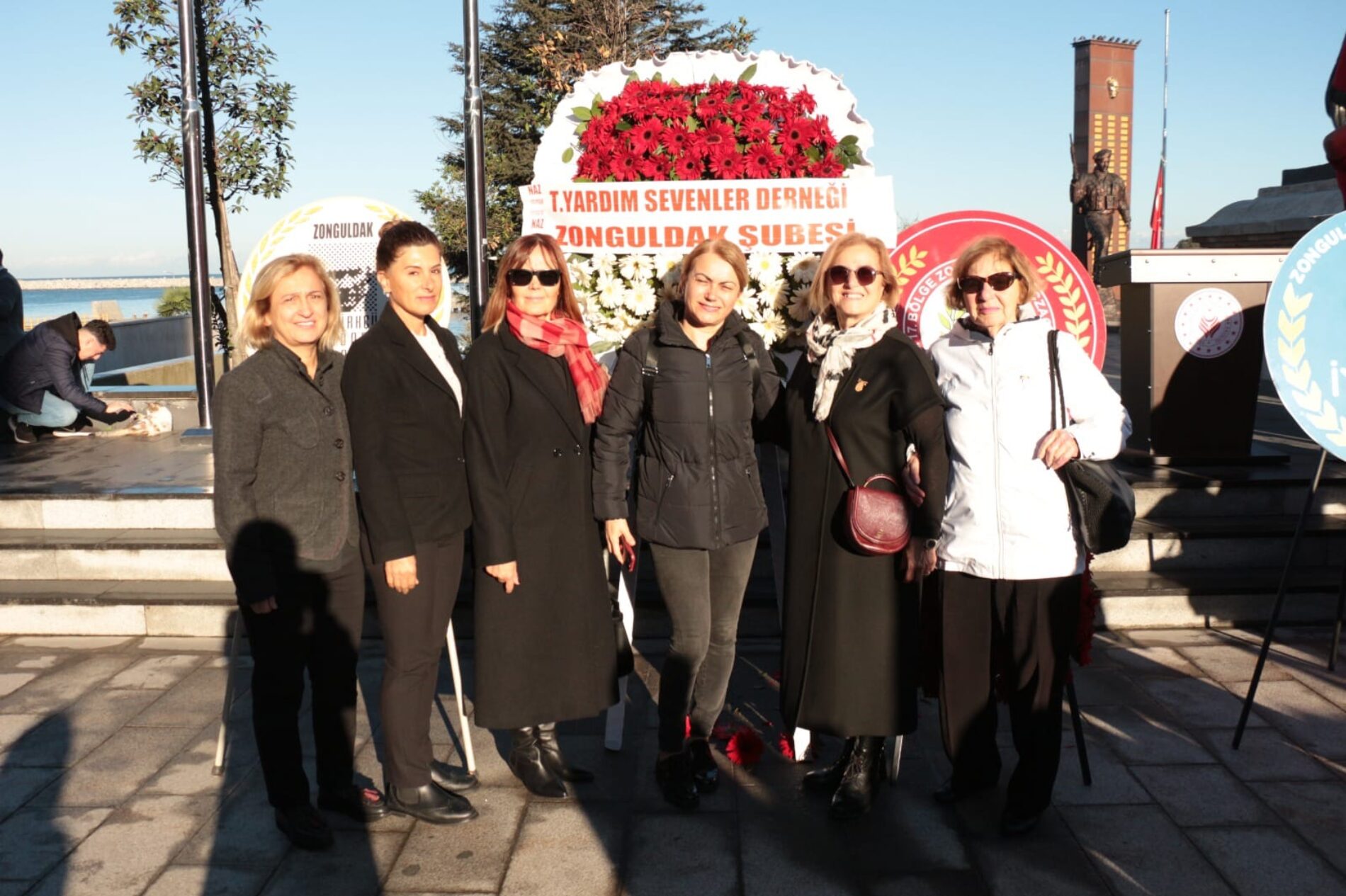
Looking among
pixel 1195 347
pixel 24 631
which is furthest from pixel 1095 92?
pixel 24 631

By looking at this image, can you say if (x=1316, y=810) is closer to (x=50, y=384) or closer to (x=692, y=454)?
(x=692, y=454)

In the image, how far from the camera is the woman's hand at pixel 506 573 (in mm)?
3314

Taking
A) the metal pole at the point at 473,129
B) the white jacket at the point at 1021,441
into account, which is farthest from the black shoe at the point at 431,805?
the metal pole at the point at 473,129

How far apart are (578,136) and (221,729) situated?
103 inches

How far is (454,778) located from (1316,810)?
9.17 ft

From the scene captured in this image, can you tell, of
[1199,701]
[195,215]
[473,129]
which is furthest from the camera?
[195,215]

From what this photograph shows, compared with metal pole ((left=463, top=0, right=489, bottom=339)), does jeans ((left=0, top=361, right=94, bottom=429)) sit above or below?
below

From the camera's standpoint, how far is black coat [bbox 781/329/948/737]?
10.6ft

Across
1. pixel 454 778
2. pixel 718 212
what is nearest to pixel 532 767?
pixel 454 778

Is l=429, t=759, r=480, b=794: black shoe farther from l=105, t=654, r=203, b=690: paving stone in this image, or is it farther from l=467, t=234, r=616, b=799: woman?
l=105, t=654, r=203, b=690: paving stone

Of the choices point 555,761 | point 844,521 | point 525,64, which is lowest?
point 555,761

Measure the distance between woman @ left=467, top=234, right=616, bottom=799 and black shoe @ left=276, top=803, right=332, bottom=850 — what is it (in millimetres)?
563

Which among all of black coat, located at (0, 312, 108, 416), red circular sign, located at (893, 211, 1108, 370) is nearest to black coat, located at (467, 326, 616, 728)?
red circular sign, located at (893, 211, 1108, 370)

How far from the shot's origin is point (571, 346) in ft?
11.1
